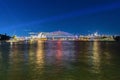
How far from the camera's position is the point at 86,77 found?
88.0 feet

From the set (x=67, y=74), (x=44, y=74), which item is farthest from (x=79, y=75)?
(x=44, y=74)

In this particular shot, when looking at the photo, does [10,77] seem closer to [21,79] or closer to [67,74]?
[21,79]

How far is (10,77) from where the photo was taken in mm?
26328

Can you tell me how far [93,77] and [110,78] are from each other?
4.29 feet

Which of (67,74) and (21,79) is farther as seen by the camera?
(67,74)

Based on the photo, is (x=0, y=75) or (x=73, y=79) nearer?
(x=73, y=79)

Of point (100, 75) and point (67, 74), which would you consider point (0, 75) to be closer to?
point (67, 74)

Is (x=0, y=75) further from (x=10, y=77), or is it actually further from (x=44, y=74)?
(x=44, y=74)

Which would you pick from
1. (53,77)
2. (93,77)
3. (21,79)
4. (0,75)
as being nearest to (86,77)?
(93,77)

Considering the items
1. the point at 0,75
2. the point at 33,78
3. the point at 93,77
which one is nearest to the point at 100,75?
the point at 93,77

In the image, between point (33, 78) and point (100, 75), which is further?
point (100, 75)

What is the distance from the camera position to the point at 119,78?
25.9 metres

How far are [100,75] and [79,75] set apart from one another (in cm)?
165

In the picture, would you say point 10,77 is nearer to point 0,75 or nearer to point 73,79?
point 0,75
